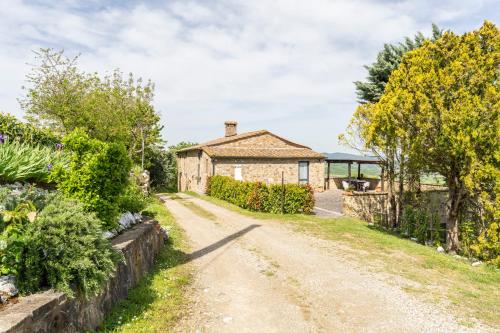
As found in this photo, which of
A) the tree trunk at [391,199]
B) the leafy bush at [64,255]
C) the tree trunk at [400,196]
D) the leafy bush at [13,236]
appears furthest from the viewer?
the tree trunk at [391,199]

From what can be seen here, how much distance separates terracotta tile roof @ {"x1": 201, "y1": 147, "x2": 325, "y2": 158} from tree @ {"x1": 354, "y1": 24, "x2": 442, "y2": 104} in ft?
27.8

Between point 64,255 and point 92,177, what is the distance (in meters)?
2.37

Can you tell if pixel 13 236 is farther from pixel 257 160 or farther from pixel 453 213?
pixel 257 160

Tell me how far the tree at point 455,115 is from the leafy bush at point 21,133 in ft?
41.2

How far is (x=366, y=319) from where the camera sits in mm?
5680

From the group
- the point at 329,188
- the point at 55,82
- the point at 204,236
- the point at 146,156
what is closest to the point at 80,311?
the point at 204,236

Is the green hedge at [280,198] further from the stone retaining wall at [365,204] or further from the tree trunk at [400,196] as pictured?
the tree trunk at [400,196]

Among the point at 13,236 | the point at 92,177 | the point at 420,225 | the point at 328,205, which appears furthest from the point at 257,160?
the point at 13,236

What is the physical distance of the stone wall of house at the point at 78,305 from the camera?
3307 millimetres

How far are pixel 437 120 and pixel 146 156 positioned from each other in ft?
103

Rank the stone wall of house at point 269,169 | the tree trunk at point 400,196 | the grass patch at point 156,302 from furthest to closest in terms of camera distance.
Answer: the stone wall of house at point 269,169 < the tree trunk at point 400,196 < the grass patch at point 156,302

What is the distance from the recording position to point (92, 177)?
6.39 meters

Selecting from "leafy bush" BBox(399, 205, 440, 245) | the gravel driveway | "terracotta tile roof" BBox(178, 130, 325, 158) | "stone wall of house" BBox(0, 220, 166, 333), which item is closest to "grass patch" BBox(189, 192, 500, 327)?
"leafy bush" BBox(399, 205, 440, 245)

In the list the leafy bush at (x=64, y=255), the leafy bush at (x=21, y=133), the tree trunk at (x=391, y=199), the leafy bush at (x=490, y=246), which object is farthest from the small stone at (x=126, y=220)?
the tree trunk at (x=391, y=199)
